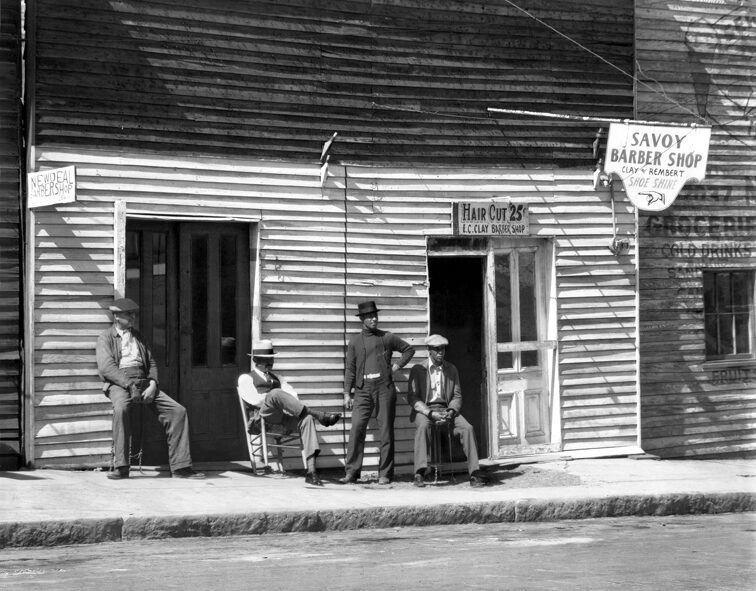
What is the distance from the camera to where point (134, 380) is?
10938mm

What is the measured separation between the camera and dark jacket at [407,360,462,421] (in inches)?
483

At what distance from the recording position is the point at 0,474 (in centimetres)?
1050

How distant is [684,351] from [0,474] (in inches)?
329

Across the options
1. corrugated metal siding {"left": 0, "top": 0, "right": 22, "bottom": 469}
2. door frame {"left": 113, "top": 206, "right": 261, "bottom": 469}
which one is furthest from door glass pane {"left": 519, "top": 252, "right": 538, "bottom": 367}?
corrugated metal siding {"left": 0, "top": 0, "right": 22, "bottom": 469}

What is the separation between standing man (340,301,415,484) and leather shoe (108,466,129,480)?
2377 millimetres

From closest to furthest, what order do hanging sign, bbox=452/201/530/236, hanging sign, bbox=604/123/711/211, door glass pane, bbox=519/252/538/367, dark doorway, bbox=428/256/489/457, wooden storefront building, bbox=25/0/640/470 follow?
wooden storefront building, bbox=25/0/640/470 < hanging sign, bbox=604/123/711/211 < hanging sign, bbox=452/201/530/236 < door glass pane, bbox=519/252/538/367 < dark doorway, bbox=428/256/489/457

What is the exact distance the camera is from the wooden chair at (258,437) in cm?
1166

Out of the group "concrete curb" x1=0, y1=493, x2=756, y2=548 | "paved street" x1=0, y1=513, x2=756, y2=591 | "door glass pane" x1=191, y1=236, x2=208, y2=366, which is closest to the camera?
"paved street" x1=0, y1=513, x2=756, y2=591

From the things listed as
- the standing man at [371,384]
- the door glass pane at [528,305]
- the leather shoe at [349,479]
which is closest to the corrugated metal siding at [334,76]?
the door glass pane at [528,305]

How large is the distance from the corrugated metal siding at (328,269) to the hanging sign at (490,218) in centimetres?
14

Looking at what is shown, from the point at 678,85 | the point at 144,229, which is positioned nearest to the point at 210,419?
the point at 144,229

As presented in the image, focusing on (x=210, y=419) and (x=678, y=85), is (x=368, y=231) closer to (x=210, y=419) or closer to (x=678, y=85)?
(x=210, y=419)

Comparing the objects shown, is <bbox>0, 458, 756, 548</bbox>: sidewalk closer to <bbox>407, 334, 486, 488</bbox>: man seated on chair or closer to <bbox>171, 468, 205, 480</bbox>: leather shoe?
<bbox>171, 468, 205, 480</bbox>: leather shoe

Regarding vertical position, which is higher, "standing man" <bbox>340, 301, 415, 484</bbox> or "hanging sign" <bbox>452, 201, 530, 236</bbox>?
"hanging sign" <bbox>452, 201, 530, 236</bbox>
